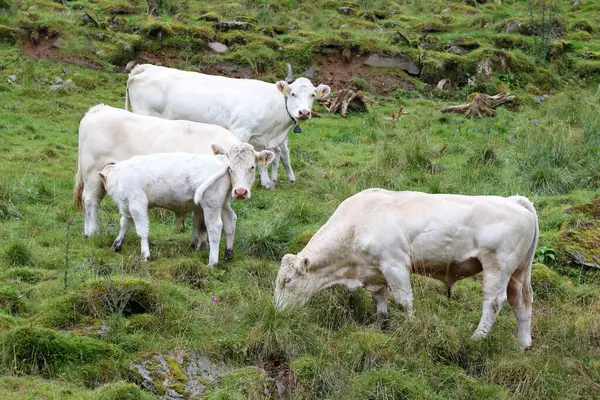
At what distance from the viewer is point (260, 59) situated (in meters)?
21.7

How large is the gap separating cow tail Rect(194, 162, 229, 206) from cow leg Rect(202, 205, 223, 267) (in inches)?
7.6

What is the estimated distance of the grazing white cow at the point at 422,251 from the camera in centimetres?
820

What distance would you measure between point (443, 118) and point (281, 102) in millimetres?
5259

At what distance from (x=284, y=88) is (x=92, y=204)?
15.6ft

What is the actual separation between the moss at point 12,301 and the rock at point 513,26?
2102 cm

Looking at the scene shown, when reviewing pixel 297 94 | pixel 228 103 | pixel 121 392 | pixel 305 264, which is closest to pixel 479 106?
pixel 297 94

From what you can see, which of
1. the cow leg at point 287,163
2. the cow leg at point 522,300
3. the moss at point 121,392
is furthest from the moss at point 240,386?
the cow leg at point 287,163

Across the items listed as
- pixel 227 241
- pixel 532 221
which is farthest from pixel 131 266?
pixel 532 221

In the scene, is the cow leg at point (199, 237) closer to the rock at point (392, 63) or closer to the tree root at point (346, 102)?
the tree root at point (346, 102)

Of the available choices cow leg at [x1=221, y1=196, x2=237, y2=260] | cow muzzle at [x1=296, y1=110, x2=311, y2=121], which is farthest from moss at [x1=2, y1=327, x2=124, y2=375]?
cow muzzle at [x1=296, y1=110, x2=311, y2=121]

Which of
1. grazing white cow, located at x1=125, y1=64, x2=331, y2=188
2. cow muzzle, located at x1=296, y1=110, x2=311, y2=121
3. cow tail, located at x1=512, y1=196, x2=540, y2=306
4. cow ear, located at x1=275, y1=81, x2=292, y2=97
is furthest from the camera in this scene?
cow ear, located at x1=275, y1=81, x2=292, y2=97

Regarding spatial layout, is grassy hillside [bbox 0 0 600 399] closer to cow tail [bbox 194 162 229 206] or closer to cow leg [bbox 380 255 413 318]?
cow leg [bbox 380 255 413 318]

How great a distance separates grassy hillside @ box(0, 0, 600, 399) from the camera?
23.7 feet

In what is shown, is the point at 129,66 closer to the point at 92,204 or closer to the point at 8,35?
the point at 8,35
